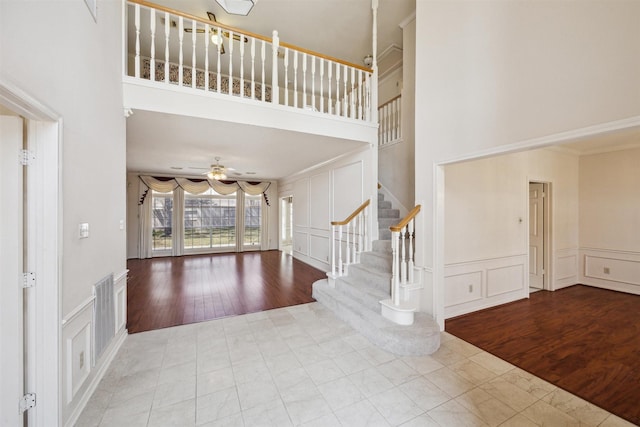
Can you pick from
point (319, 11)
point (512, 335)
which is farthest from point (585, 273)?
point (319, 11)

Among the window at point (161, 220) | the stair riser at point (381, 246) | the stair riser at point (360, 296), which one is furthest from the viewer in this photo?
the window at point (161, 220)

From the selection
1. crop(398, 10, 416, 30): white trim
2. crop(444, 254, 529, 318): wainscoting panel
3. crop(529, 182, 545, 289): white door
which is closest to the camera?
crop(444, 254, 529, 318): wainscoting panel

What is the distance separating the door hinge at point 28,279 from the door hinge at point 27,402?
661 mm

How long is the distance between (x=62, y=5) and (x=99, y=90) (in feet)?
2.33

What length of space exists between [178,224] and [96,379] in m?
6.48

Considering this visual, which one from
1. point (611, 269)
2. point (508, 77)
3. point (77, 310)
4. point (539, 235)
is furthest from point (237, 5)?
point (611, 269)

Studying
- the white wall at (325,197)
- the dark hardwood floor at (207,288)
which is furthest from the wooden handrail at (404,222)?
the dark hardwood floor at (207,288)

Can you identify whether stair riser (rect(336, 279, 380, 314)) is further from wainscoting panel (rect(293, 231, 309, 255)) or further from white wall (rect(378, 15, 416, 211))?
wainscoting panel (rect(293, 231, 309, 255))

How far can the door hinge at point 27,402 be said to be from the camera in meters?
1.44

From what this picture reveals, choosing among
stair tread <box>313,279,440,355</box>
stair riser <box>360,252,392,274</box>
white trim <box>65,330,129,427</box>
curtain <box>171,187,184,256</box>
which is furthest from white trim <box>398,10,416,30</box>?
curtain <box>171,187,184,256</box>

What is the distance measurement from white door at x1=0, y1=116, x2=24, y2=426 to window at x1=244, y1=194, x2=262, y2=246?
7351mm

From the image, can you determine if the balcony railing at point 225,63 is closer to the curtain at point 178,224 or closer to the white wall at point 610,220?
the curtain at point 178,224

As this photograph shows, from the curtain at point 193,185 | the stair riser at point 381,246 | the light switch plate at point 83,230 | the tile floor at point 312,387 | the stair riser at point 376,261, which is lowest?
the tile floor at point 312,387

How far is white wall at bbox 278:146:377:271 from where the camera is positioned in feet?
14.6
